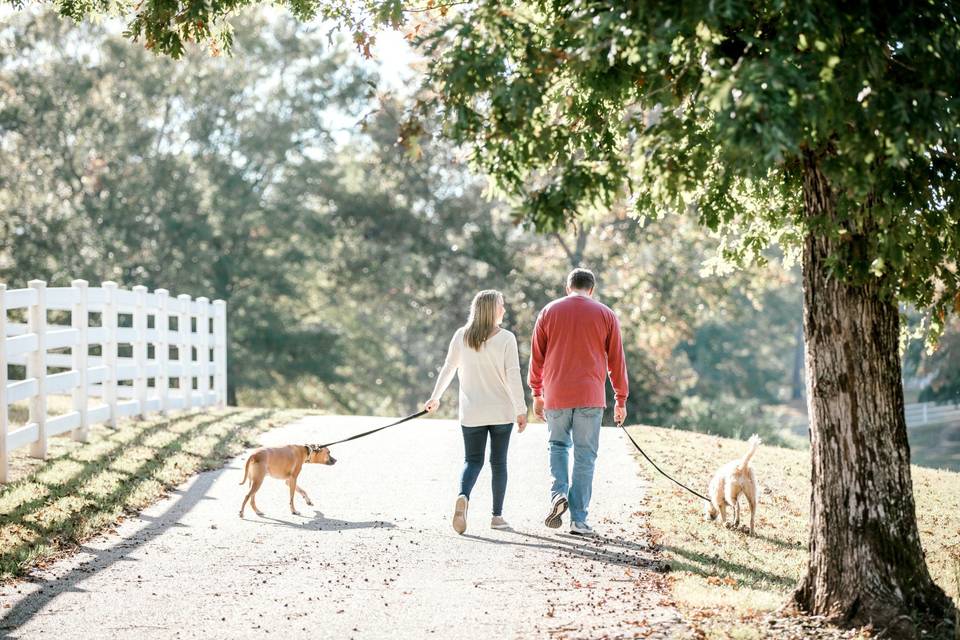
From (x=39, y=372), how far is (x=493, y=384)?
5.28m

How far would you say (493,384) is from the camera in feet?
26.8

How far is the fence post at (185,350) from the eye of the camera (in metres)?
16.2

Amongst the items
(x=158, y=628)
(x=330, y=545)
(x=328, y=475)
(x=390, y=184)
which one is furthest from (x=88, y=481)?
(x=390, y=184)

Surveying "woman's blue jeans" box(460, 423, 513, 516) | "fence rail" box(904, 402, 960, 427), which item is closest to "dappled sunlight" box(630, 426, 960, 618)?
"woman's blue jeans" box(460, 423, 513, 516)

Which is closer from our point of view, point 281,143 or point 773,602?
point 773,602

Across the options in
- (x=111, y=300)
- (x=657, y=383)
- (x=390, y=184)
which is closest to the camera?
(x=111, y=300)

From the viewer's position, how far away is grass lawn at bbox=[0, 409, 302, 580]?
757cm

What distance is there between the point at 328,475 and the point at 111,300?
4403mm

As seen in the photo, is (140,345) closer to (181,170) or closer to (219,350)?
(219,350)

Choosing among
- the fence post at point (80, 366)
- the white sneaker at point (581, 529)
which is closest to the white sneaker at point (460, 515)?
the white sneaker at point (581, 529)

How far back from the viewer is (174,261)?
3212cm

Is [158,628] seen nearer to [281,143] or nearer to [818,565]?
[818,565]

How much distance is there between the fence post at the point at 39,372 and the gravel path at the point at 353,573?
1808mm

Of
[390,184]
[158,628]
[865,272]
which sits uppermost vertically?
[390,184]
